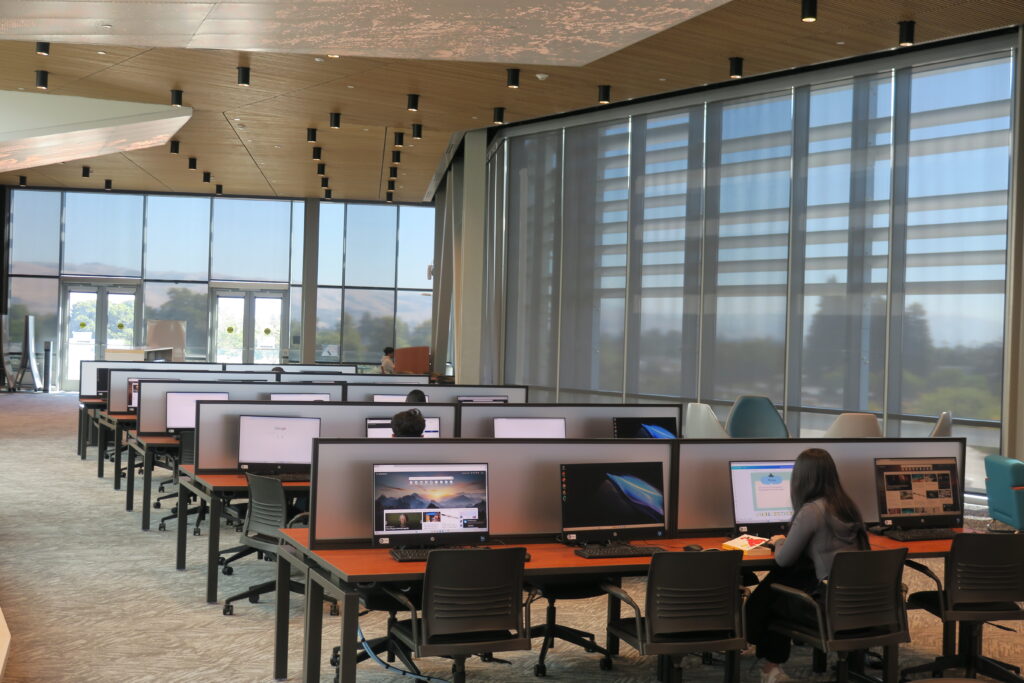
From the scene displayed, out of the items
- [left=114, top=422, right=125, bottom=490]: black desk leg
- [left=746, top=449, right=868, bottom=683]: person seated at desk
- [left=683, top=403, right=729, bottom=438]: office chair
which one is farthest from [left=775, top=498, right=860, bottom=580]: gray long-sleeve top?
[left=114, top=422, right=125, bottom=490]: black desk leg

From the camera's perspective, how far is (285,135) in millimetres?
14867

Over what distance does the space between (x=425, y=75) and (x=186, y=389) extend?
13.8ft

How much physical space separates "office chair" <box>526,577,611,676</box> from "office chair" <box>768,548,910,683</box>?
907 millimetres

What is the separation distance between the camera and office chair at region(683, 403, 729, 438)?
9.04 m

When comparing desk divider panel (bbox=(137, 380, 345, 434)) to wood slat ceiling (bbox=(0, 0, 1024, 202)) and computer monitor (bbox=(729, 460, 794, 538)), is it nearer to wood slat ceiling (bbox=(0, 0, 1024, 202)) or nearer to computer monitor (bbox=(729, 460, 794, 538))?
wood slat ceiling (bbox=(0, 0, 1024, 202))

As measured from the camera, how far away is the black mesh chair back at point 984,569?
14.9ft

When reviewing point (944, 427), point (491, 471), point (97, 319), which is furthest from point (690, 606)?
point (97, 319)

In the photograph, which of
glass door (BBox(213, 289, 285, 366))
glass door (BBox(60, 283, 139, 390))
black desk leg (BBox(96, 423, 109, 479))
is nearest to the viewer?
black desk leg (BBox(96, 423, 109, 479))

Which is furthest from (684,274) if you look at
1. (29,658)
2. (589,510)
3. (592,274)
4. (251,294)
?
(251,294)

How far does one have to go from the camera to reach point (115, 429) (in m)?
9.64

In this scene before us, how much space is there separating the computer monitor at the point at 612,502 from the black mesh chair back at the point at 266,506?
1738 mm

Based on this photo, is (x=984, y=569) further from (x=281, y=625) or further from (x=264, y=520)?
(x=264, y=520)

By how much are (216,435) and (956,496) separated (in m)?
4.52

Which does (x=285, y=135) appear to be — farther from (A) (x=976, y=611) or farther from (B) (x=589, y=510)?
(A) (x=976, y=611)
